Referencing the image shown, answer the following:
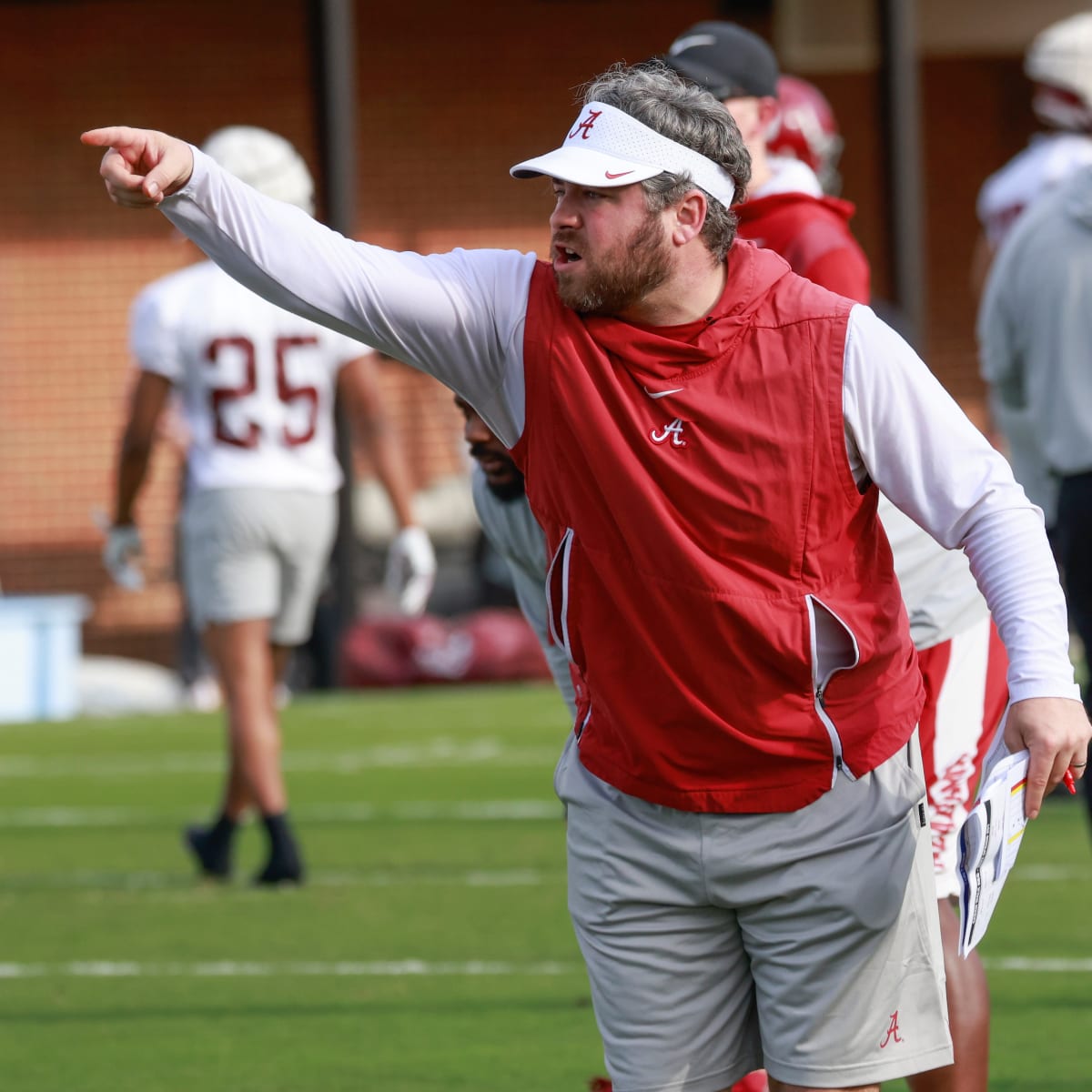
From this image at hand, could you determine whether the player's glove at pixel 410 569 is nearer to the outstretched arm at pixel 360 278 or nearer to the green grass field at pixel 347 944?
the green grass field at pixel 347 944

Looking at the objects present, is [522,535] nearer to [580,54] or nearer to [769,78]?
[769,78]

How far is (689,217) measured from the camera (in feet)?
9.85

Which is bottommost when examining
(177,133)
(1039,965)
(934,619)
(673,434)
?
(1039,965)

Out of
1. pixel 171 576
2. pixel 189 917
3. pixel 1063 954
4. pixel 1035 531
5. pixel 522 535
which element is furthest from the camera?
pixel 171 576

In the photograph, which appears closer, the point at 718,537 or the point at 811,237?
the point at 718,537

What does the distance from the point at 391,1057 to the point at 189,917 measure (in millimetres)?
1845

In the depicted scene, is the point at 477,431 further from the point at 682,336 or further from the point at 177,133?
the point at 177,133

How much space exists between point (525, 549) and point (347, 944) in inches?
105

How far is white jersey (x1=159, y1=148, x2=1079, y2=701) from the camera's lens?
2891mm

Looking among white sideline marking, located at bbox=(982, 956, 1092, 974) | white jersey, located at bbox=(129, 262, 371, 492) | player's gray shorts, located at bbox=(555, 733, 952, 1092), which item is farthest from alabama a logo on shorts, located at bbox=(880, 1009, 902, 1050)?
white jersey, located at bbox=(129, 262, 371, 492)

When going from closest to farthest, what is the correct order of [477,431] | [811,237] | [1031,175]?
[477,431], [811,237], [1031,175]

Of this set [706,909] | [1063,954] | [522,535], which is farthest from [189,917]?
[706,909]

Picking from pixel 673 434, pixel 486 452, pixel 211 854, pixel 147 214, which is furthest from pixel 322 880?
pixel 147 214

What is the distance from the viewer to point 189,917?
664 centimetres
